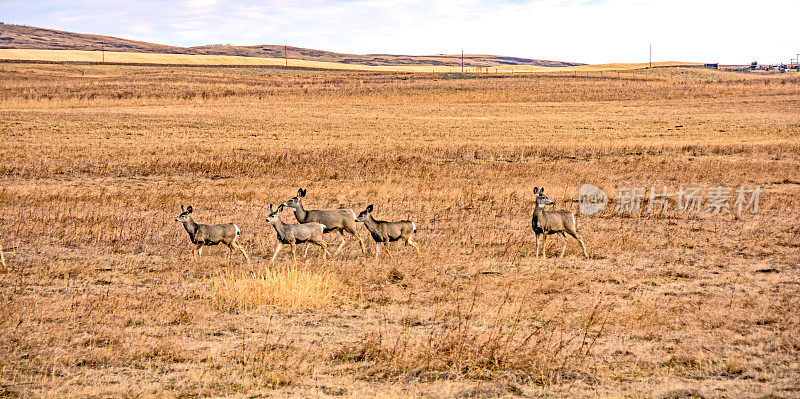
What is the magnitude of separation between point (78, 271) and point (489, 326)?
26.0ft

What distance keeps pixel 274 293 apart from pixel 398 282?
242cm

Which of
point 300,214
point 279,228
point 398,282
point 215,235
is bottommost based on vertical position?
point 398,282

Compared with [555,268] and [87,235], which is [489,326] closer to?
[555,268]

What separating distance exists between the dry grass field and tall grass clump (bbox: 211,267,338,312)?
0.12 feet

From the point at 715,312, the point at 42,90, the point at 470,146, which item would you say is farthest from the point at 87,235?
the point at 42,90

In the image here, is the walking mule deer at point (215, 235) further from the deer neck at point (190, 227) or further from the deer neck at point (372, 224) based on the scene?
the deer neck at point (372, 224)

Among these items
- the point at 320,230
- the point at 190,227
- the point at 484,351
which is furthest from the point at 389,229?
the point at 484,351

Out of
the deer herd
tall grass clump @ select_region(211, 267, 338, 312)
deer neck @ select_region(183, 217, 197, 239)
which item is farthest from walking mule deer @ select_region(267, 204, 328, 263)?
tall grass clump @ select_region(211, 267, 338, 312)

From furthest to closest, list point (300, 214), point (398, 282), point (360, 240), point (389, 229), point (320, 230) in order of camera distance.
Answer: point (300, 214) → point (360, 240) → point (320, 230) → point (389, 229) → point (398, 282)

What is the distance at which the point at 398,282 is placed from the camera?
12445mm

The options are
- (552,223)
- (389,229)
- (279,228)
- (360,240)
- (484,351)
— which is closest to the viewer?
(484,351)

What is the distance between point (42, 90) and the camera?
229 ft

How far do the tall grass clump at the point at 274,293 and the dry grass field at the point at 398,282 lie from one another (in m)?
0.04

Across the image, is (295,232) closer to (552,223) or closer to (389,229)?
(389,229)
